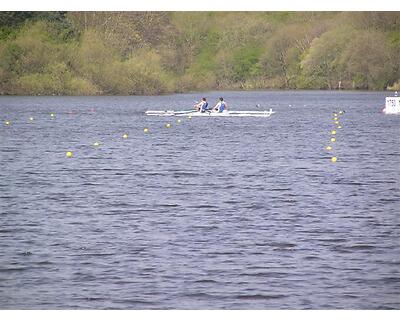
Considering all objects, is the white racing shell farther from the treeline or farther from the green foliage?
the green foliage

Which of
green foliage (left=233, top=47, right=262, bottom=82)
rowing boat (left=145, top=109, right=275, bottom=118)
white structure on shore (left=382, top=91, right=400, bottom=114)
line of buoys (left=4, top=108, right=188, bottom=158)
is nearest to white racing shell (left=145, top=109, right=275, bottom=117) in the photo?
rowing boat (left=145, top=109, right=275, bottom=118)

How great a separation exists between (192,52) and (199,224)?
3252 inches

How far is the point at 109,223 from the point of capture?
20156 mm

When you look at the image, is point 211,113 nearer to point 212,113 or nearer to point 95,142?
point 212,113

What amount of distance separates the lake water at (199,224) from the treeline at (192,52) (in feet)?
137

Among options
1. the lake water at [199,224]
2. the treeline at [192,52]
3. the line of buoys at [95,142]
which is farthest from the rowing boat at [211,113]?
the treeline at [192,52]

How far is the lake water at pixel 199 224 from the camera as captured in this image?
599 inches

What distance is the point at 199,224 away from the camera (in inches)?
787

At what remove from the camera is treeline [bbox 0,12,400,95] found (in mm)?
79312

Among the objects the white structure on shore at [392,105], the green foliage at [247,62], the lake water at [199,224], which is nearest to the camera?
the lake water at [199,224]

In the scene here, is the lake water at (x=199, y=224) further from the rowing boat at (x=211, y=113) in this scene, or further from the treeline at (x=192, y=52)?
the treeline at (x=192, y=52)

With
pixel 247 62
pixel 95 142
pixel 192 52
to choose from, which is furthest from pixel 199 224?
pixel 247 62

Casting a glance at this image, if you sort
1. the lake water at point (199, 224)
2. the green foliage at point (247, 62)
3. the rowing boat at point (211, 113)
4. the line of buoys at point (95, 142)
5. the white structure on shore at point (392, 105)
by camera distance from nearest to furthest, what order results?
the lake water at point (199, 224)
the line of buoys at point (95, 142)
the rowing boat at point (211, 113)
the white structure on shore at point (392, 105)
the green foliage at point (247, 62)

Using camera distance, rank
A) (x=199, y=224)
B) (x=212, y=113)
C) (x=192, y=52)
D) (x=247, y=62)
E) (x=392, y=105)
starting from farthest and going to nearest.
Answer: (x=247, y=62) < (x=192, y=52) < (x=392, y=105) < (x=212, y=113) < (x=199, y=224)
